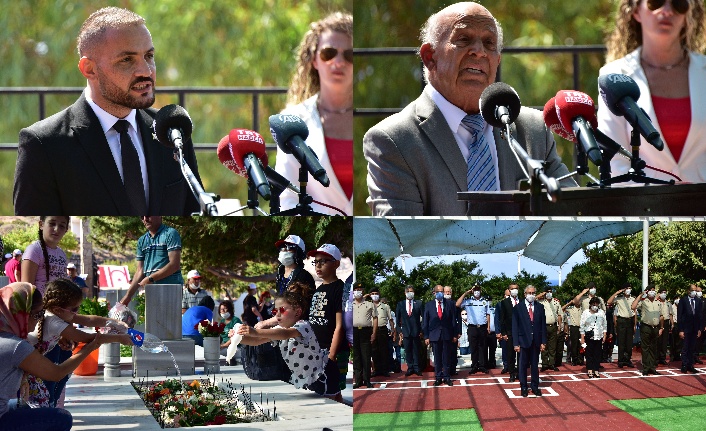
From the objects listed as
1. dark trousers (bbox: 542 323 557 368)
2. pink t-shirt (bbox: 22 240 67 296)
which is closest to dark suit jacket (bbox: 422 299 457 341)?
dark trousers (bbox: 542 323 557 368)

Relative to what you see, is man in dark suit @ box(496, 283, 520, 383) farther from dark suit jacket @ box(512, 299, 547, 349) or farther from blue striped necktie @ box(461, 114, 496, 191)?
blue striped necktie @ box(461, 114, 496, 191)

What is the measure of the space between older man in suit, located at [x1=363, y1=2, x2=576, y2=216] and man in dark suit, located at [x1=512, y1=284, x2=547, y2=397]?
55 centimetres

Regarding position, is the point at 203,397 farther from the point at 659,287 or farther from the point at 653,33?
the point at 653,33

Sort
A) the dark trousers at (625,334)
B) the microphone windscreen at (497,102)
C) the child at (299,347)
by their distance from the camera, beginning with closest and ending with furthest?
the microphone windscreen at (497,102), the dark trousers at (625,334), the child at (299,347)

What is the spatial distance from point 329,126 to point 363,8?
0.58 meters

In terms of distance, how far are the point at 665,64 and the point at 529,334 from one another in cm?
143

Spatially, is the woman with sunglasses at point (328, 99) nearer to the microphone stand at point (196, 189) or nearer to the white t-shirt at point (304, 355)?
the microphone stand at point (196, 189)

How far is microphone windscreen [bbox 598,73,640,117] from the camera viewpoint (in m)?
5.22

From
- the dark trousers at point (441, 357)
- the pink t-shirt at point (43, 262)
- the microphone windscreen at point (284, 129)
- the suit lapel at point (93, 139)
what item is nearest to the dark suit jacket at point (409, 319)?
the dark trousers at point (441, 357)

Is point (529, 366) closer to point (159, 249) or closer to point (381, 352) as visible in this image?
point (381, 352)

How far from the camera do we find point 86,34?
5.27 m

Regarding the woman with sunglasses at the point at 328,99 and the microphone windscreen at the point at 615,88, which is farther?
the woman with sunglasses at the point at 328,99

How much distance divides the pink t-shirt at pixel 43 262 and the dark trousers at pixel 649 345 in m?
2.82

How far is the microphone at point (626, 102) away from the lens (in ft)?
17.0
